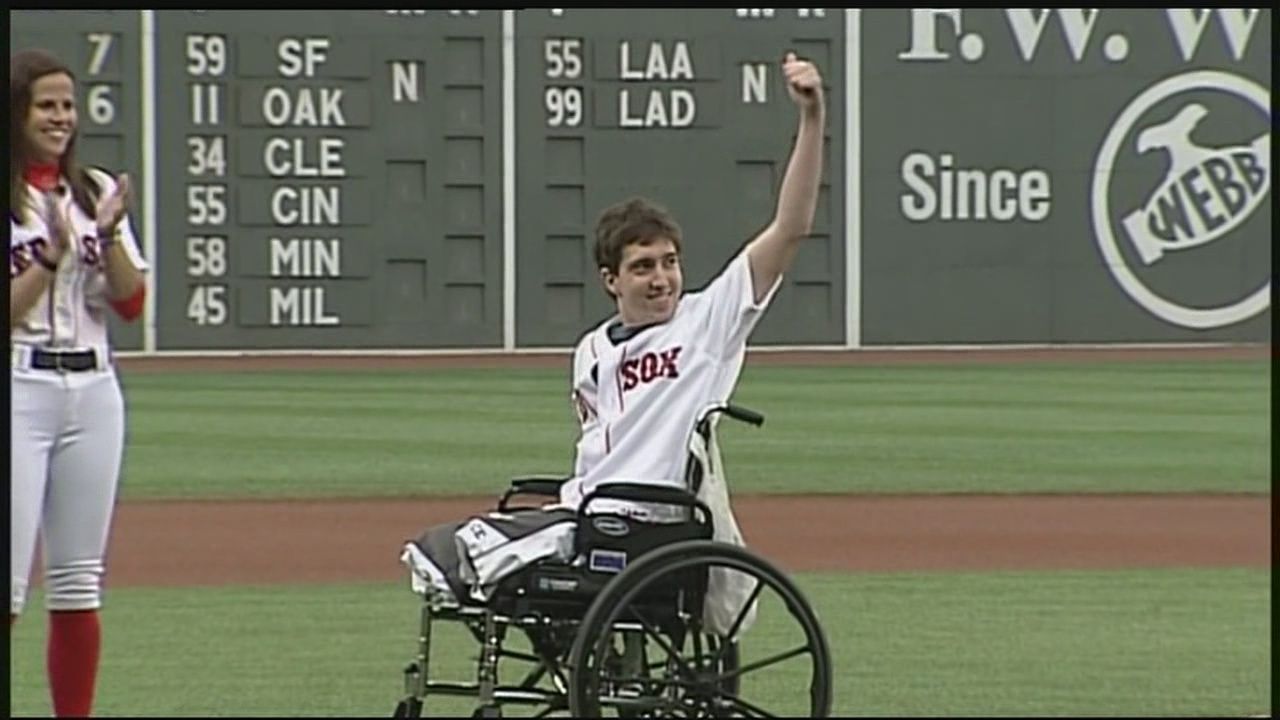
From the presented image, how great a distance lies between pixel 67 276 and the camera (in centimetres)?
526

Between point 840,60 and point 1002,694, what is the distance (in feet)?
58.0

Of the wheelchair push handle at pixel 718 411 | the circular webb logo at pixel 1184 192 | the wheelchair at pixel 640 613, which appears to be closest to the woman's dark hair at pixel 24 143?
the wheelchair at pixel 640 613

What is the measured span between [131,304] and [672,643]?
134cm

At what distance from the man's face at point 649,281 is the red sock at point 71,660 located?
4.29 ft

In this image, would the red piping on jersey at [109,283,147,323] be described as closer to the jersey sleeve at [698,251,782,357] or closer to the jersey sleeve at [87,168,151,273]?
the jersey sleeve at [87,168,151,273]

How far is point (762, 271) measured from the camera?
5023mm

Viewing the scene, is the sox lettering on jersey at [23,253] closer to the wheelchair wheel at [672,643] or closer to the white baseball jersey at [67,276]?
the white baseball jersey at [67,276]

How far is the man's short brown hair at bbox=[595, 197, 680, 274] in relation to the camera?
5.09m

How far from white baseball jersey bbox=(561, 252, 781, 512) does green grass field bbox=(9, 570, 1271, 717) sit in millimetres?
1617

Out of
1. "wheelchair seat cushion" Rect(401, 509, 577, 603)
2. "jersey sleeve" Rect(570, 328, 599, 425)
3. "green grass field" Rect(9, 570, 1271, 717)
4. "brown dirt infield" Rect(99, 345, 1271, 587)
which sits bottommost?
"green grass field" Rect(9, 570, 1271, 717)

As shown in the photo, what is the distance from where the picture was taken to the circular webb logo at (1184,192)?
969 inches

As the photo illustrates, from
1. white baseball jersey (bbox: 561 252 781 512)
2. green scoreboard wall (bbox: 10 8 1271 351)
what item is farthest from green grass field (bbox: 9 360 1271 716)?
white baseball jersey (bbox: 561 252 781 512)

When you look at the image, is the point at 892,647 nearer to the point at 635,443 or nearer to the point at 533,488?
the point at 533,488

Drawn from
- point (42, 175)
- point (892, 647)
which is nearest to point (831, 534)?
point (892, 647)
